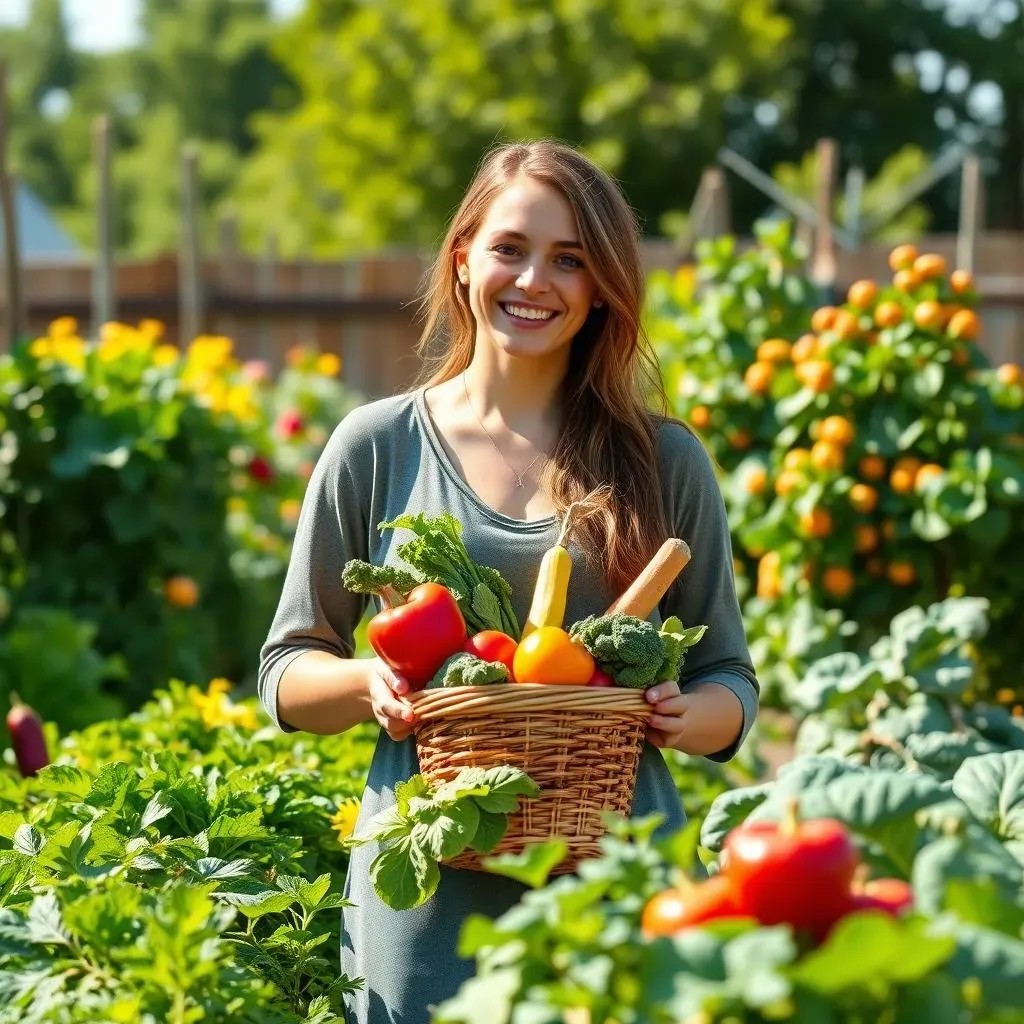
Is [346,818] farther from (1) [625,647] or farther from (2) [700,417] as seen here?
(2) [700,417]

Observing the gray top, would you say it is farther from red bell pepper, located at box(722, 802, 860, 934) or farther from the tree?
the tree

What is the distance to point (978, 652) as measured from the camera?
5113 millimetres

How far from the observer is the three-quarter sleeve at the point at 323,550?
2.53m

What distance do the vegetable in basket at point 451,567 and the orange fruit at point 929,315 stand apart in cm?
298

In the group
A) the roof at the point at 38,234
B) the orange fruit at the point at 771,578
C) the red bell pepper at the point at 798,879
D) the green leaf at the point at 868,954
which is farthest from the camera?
the roof at the point at 38,234

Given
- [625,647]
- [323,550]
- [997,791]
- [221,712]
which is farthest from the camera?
[221,712]

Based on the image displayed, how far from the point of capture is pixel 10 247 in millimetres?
6918

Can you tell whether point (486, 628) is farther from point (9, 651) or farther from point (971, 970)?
point (9, 651)

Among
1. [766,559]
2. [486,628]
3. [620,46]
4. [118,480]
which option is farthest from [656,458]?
[620,46]

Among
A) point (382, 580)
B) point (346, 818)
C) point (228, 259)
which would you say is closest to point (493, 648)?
point (382, 580)

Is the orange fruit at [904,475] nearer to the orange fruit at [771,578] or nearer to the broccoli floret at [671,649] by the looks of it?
the orange fruit at [771,578]

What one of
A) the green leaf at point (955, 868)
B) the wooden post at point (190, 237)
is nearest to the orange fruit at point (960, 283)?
the green leaf at point (955, 868)

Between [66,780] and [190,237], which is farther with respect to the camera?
[190,237]

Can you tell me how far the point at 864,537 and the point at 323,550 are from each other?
9.29 ft
